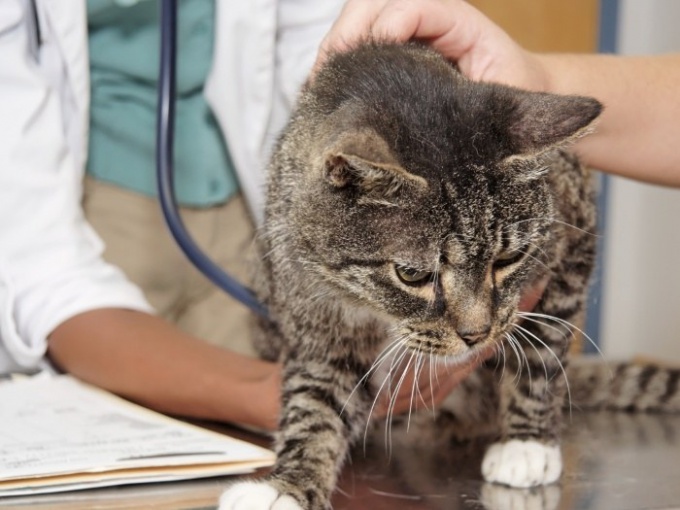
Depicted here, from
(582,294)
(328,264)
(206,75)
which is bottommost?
(582,294)

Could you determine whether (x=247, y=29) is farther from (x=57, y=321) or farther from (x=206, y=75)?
(x=57, y=321)

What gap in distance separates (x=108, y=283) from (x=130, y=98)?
1.61 feet

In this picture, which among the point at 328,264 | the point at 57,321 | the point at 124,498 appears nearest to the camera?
the point at 124,498

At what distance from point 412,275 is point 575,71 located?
20.8 inches

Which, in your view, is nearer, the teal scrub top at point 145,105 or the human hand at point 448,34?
the human hand at point 448,34

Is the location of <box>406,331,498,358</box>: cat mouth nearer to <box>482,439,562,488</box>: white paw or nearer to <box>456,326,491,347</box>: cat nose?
<box>456,326,491,347</box>: cat nose

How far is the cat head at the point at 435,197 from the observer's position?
3.59 ft

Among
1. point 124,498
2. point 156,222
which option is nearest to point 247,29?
point 156,222

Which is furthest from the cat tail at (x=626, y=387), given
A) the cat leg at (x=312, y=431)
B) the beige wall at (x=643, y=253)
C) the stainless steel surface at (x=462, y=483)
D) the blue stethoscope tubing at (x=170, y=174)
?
the beige wall at (x=643, y=253)

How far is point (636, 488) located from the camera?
3.81ft

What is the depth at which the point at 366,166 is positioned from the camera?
1.02 meters

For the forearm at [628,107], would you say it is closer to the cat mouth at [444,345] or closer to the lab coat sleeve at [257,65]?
the cat mouth at [444,345]

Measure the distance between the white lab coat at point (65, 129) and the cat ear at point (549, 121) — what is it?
678 mm

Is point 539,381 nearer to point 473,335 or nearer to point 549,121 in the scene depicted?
point 473,335
